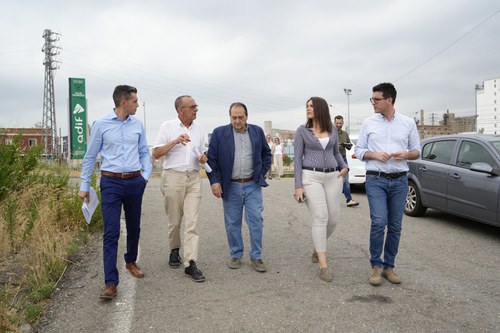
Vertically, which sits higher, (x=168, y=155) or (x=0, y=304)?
(x=168, y=155)

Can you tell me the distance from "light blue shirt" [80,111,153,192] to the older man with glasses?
447 millimetres

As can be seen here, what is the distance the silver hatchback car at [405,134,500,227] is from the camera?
6.41m

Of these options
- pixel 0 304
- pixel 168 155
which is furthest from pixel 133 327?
pixel 168 155

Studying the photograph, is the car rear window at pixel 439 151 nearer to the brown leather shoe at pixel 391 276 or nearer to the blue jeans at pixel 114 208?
the brown leather shoe at pixel 391 276

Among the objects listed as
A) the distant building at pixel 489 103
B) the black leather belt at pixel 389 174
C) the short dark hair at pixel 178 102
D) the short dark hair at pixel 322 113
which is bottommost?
the black leather belt at pixel 389 174

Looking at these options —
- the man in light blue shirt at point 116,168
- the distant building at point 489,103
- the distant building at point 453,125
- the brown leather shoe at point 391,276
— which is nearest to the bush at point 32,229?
the man in light blue shirt at point 116,168

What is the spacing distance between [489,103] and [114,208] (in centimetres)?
12140

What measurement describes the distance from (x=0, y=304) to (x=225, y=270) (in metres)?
2.32

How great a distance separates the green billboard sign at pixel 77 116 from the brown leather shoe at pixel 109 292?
1854cm

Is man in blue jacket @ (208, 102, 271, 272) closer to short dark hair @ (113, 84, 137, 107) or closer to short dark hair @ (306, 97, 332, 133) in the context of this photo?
short dark hair @ (306, 97, 332, 133)

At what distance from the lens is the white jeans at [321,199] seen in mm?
4789

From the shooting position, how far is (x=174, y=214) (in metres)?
5.00

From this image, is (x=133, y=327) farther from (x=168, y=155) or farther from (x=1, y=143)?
(x=1, y=143)

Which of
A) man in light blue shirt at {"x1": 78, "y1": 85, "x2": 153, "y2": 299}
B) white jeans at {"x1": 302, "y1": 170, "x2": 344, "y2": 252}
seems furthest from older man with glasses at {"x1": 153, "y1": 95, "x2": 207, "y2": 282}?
white jeans at {"x1": 302, "y1": 170, "x2": 344, "y2": 252}
